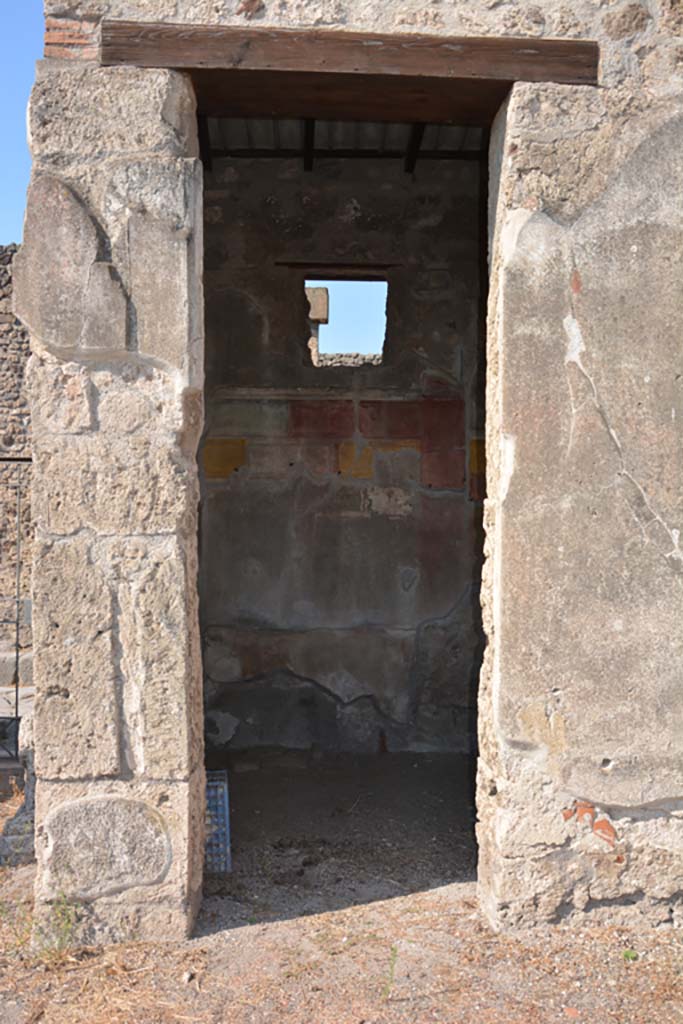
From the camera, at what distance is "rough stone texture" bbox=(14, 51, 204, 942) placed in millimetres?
2914

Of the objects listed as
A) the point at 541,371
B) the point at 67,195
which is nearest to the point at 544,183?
the point at 541,371

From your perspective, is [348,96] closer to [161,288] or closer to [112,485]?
[161,288]

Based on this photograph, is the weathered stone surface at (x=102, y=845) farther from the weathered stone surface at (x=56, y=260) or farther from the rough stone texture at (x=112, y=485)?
the weathered stone surface at (x=56, y=260)

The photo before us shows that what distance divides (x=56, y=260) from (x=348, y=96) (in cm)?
115

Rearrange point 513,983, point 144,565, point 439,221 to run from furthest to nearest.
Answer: point 439,221, point 144,565, point 513,983

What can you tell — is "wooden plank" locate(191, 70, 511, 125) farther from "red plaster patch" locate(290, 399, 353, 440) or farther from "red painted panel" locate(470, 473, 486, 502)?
"red painted panel" locate(470, 473, 486, 502)

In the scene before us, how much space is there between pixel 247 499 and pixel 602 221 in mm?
2964

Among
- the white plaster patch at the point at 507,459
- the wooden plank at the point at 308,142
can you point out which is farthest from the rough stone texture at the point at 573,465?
the wooden plank at the point at 308,142

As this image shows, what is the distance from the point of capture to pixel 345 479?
17.9 feet

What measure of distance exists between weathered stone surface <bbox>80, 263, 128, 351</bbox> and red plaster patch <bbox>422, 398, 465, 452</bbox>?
2.80m

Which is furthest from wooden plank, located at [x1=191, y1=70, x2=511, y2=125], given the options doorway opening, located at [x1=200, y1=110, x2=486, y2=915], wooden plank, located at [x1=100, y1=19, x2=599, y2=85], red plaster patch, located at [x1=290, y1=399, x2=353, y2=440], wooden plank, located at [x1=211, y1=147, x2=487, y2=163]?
red plaster patch, located at [x1=290, y1=399, x2=353, y2=440]

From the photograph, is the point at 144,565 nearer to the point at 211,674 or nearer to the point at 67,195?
the point at 67,195

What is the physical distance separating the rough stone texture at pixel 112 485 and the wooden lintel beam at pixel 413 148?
1.99 meters

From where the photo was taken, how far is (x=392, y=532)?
5.47 metres
